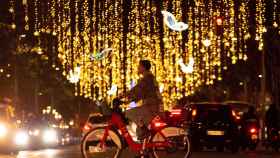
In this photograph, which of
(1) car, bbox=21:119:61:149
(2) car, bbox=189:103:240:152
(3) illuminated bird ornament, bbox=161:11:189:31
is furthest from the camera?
(1) car, bbox=21:119:61:149

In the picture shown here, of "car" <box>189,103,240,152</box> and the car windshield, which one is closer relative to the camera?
"car" <box>189,103,240,152</box>

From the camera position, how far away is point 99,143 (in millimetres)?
15516

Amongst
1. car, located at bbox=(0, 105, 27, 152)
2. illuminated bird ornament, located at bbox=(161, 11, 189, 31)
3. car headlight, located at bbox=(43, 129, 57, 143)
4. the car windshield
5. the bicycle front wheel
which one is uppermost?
illuminated bird ornament, located at bbox=(161, 11, 189, 31)

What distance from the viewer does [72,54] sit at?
70.2 m

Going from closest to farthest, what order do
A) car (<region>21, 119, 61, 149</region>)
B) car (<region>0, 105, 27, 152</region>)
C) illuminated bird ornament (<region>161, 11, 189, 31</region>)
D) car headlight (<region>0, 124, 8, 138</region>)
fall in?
1. car (<region>0, 105, 27, 152</region>)
2. car headlight (<region>0, 124, 8, 138</region>)
3. illuminated bird ornament (<region>161, 11, 189, 31</region>)
4. car (<region>21, 119, 61, 149</region>)

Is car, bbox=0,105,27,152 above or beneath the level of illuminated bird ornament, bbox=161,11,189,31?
beneath

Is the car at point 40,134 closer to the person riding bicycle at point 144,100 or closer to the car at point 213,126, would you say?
the car at point 213,126

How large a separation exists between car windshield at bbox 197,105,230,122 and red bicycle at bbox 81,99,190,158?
1201 centimetres

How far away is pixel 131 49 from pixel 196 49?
5.92 m

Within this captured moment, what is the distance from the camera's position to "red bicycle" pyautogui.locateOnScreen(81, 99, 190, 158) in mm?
15305

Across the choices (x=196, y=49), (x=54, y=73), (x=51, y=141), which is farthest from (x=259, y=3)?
(x=54, y=73)

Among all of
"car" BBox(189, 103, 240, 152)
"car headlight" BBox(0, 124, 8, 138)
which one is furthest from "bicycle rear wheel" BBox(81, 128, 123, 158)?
"car headlight" BBox(0, 124, 8, 138)

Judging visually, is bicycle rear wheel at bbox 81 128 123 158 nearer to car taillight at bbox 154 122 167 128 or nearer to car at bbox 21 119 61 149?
car taillight at bbox 154 122 167 128

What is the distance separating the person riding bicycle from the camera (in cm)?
1520
